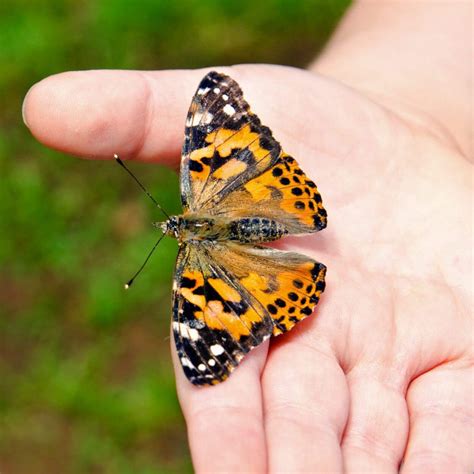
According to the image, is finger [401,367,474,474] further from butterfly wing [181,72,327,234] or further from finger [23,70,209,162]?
finger [23,70,209,162]

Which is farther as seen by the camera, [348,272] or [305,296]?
[348,272]

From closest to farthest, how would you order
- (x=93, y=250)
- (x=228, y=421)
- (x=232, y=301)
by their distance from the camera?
1. (x=228, y=421)
2. (x=232, y=301)
3. (x=93, y=250)

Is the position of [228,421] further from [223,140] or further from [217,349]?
[223,140]

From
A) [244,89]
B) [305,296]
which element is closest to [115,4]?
[244,89]

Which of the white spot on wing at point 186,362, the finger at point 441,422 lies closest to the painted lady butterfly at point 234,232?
the white spot on wing at point 186,362

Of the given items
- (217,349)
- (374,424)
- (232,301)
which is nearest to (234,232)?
(232,301)

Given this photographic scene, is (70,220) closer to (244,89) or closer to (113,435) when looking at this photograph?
(113,435)
